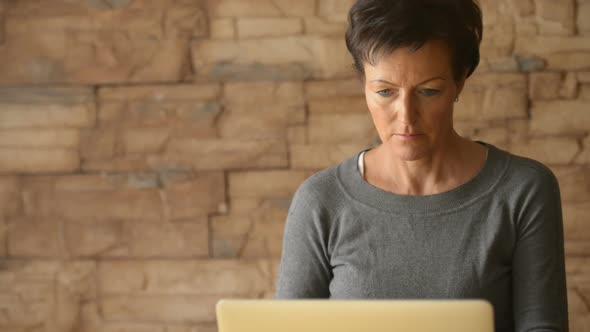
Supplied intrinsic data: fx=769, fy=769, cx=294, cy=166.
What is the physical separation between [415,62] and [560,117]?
101 centimetres

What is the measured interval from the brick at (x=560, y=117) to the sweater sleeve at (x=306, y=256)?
952mm

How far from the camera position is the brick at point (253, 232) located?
2.23 m

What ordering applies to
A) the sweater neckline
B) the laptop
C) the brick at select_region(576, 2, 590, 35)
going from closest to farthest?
the laptop → the sweater neckline → the brick at select_region(576, 2, 590, 35)

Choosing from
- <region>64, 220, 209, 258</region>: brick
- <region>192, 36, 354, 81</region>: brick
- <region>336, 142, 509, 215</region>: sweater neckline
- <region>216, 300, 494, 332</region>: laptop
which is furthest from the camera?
<region>64, 220, 209, 258</region>: brick

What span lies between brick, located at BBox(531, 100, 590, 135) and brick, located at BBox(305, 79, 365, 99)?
1.58 ft

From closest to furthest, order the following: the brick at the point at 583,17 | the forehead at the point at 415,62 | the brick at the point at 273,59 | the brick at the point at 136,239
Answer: the forehead at the point at 415,62 < the brick at the point at 583,17 < the brick at the point at 273,59 < the brick at the point at 136,239

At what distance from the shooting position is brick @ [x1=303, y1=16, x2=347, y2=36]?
216cm

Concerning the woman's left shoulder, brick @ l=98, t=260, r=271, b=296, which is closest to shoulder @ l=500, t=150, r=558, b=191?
the woman's left shoulder

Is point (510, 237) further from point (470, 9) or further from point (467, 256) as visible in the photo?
point (470, 9)

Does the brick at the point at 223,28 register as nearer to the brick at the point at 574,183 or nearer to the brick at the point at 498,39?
the brick at the point at 498,39

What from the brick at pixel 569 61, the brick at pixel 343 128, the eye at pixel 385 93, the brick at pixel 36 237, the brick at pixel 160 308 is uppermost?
the eye at pixel 385 93

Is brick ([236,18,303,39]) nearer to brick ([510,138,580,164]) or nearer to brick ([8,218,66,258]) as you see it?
brick ([510,138,580,164])

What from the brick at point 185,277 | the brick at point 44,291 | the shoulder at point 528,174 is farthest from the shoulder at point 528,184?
the brick at point 44,291

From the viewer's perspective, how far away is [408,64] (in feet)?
4.04
